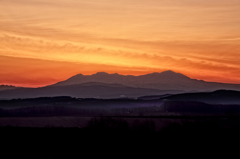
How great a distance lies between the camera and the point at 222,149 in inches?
2362

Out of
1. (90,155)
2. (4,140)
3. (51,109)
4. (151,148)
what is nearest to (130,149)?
(151,148)

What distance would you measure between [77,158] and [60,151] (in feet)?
22.9

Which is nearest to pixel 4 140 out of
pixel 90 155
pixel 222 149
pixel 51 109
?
pixel 90 155

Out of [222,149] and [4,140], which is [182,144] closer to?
[222,149]

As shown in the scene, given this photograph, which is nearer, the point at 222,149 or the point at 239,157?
the point at 239,157

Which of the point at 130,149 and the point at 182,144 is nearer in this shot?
the point at 130,149

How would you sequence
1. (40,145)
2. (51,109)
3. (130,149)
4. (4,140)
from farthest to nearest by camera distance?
(51,109)
(4,140)
(40,145)
(130,149)

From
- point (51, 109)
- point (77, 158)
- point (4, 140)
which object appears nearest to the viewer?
point (77, 158)

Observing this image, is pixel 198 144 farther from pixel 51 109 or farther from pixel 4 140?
pixel 51 109

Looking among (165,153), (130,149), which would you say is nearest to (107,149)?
(130,149)

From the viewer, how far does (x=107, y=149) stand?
195 feet

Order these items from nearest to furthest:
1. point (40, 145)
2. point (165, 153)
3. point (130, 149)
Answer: point (165, 153) → point (130, 149) → point (40, 145)

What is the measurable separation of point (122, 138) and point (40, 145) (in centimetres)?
1567

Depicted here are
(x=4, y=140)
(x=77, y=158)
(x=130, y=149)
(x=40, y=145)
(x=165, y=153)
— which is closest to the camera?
(x=77, y=158)
